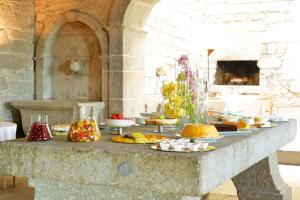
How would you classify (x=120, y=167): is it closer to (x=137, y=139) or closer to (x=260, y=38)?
(x=137, y=139)

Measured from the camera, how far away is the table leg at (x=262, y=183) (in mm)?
3239

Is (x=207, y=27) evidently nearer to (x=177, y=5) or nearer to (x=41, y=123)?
(x=177, y=5)

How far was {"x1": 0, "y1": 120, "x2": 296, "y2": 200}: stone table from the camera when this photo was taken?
5.32 ft

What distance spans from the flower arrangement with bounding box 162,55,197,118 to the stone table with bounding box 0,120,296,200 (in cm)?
56

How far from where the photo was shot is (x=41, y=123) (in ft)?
6.78

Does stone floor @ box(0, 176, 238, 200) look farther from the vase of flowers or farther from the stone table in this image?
the stone table


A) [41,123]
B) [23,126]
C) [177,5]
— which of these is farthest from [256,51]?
[41,123]

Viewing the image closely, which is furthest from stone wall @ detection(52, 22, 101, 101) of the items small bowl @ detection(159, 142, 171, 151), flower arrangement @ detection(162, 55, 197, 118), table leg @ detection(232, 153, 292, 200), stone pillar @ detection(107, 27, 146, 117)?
small bowl @ detection(159, 142, 171, 151)

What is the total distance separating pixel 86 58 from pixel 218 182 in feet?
14.3

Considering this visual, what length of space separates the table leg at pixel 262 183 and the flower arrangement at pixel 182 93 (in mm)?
857

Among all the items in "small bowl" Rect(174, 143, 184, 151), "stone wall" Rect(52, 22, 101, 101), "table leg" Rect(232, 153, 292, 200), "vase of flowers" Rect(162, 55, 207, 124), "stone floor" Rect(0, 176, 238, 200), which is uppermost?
"stone wall" Rect(52, 22, 101, 101)

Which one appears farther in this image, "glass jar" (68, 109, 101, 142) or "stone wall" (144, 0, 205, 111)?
"stone wall" (144, 0, 205, 111)

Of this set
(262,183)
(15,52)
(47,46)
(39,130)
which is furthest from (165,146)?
(47,46)

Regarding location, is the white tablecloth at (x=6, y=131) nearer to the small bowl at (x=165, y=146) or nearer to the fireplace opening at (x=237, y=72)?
the small bowl at (x=165, y=146)
